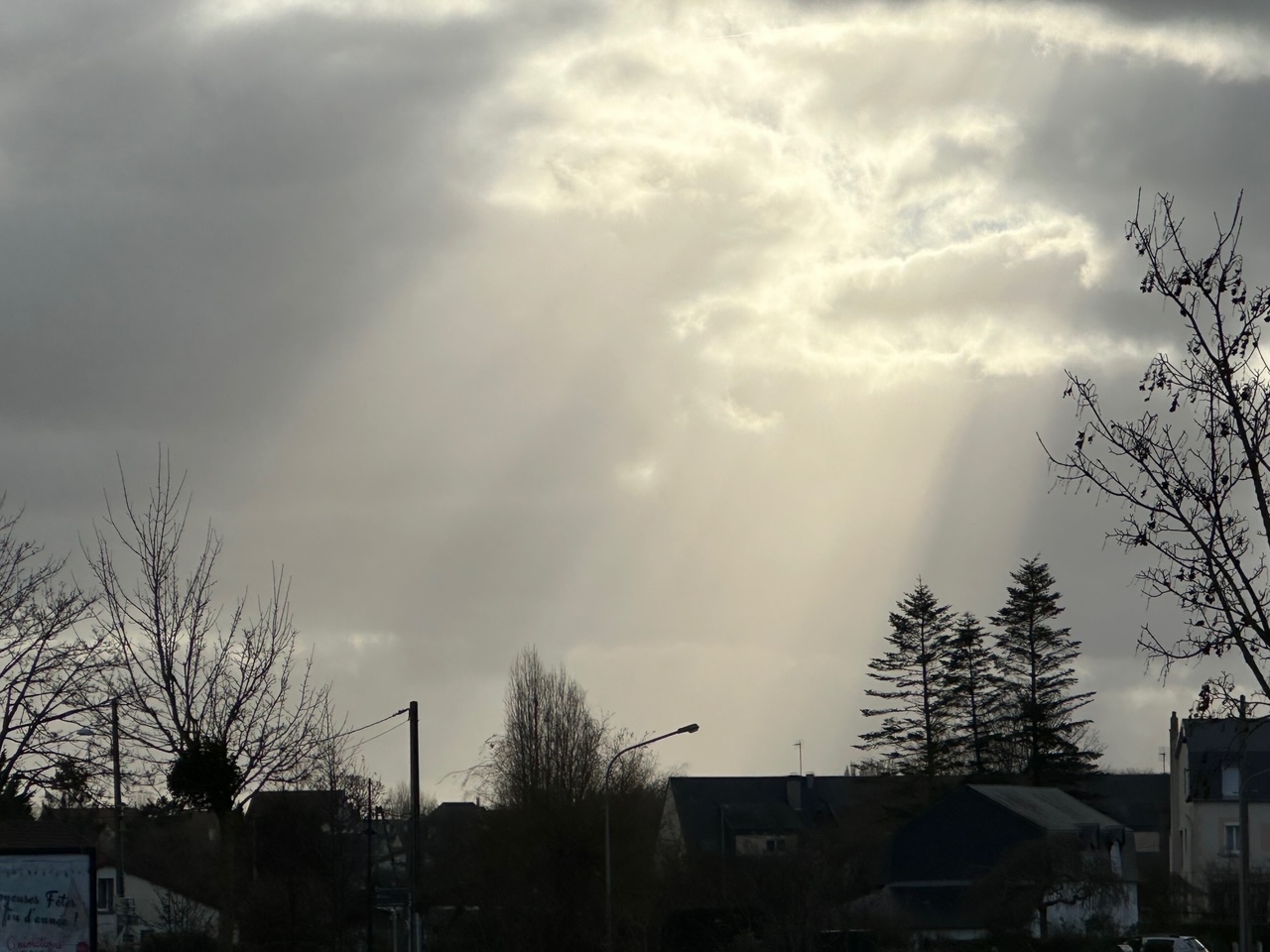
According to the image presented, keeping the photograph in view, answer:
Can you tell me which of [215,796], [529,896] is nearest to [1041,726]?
[529,896]

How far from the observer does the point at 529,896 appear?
5006 cm

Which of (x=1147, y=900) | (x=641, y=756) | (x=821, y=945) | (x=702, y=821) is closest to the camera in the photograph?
(x=821, y=945)

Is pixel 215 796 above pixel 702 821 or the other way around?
above

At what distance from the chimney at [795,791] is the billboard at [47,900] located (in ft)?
309

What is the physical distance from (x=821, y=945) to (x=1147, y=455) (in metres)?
29.4

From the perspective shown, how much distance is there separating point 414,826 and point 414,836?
33 cm

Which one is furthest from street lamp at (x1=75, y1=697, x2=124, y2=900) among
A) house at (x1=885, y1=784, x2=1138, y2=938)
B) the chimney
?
the chimney

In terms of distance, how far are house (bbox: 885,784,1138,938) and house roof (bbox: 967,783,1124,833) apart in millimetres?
86

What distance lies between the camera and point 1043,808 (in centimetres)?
7050

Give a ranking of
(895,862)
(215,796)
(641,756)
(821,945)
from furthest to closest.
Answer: (895,862)
(641,756)
(821,945)
(215,796)

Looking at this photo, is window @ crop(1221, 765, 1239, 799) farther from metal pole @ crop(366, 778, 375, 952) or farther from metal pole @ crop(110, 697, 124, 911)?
metal pole @ crop(110, 697, 124, 911)

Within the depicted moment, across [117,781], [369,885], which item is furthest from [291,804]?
[117,781]

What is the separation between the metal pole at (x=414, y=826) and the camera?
1388 inches

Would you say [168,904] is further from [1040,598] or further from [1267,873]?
[1040,598]
